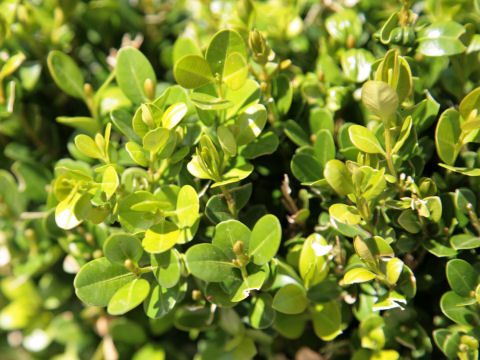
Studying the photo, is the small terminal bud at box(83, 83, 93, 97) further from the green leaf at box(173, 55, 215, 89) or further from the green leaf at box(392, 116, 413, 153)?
the green leaf at box(392, 116, 413, 153)

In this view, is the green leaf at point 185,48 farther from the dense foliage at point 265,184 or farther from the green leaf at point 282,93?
the green leaf at point 282,93

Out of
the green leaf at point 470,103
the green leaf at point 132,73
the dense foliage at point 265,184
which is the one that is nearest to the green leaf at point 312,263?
the dense foliage at point 265,184

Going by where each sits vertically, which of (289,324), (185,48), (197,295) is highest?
(185,48)

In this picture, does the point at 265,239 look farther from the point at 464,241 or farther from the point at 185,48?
the point at 185,48

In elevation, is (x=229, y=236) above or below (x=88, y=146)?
below

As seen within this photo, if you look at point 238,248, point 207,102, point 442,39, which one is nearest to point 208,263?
point 238,248

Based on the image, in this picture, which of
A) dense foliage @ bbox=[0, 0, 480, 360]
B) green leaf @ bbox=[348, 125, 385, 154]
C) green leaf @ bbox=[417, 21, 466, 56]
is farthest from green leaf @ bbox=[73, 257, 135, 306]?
green leaf @ bbox=[417, 21, 466, 56]

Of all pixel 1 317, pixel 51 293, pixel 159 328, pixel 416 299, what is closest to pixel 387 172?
pixel 416 299
